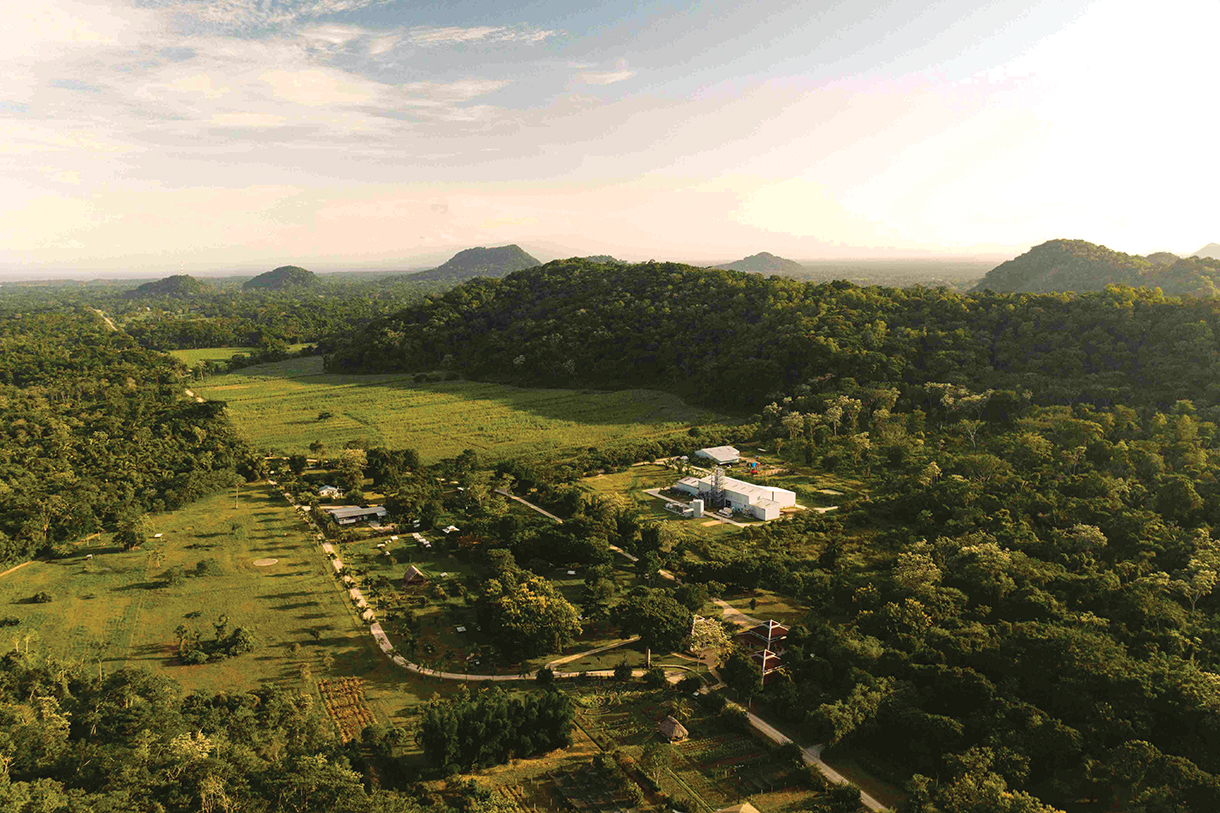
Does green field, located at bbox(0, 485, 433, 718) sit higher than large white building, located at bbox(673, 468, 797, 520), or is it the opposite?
large white building, located at bbox(673, 468, 797, 520)

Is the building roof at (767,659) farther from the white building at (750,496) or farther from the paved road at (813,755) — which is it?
the white building at (750,496)

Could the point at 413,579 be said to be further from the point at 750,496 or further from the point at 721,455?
the point at 721,455

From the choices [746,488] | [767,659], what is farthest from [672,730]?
Result: [746,488]

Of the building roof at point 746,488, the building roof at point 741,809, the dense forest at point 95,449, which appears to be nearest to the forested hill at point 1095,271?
the building roof at point 746,488

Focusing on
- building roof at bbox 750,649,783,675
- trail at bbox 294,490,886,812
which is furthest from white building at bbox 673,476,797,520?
building roof at bbox 750,649,783,675

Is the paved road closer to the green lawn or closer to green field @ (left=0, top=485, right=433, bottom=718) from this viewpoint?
Answer: green field @ (left=0, top=485, right=433, bottom=718)

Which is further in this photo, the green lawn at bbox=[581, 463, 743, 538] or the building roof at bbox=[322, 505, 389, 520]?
the building roof at bbox=[322, 505, 389, 520]
